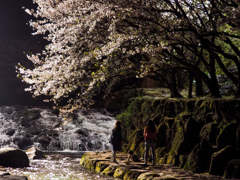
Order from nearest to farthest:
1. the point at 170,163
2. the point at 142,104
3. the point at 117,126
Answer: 1. the point at 170,163
2. the point at 117,126
3. the point at 142,104

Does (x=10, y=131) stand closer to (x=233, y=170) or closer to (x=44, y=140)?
(x=44, y=140)

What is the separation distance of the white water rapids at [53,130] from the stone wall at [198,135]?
21.5 feet

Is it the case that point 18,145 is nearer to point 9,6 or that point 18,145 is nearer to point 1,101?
point 1,101

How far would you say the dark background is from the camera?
97.4 ft

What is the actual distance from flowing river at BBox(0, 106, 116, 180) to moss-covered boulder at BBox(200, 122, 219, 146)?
5609mm

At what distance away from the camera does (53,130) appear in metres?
19.3

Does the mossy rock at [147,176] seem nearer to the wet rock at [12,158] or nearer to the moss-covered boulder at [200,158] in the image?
the moss-covered boulder at [200,158]

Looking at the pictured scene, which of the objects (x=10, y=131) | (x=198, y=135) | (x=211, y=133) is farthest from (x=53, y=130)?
(x=211, y=133)

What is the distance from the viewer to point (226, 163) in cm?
721

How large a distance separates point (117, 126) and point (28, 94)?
74.4 feet

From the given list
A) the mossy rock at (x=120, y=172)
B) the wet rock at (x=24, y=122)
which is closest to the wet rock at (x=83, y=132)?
the wet rock at (x=24, y=122)

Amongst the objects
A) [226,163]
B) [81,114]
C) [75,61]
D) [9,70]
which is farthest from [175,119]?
[9,70]

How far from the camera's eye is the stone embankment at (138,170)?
7.19m

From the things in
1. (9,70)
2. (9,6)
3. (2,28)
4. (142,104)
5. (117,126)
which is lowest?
(117,126)
